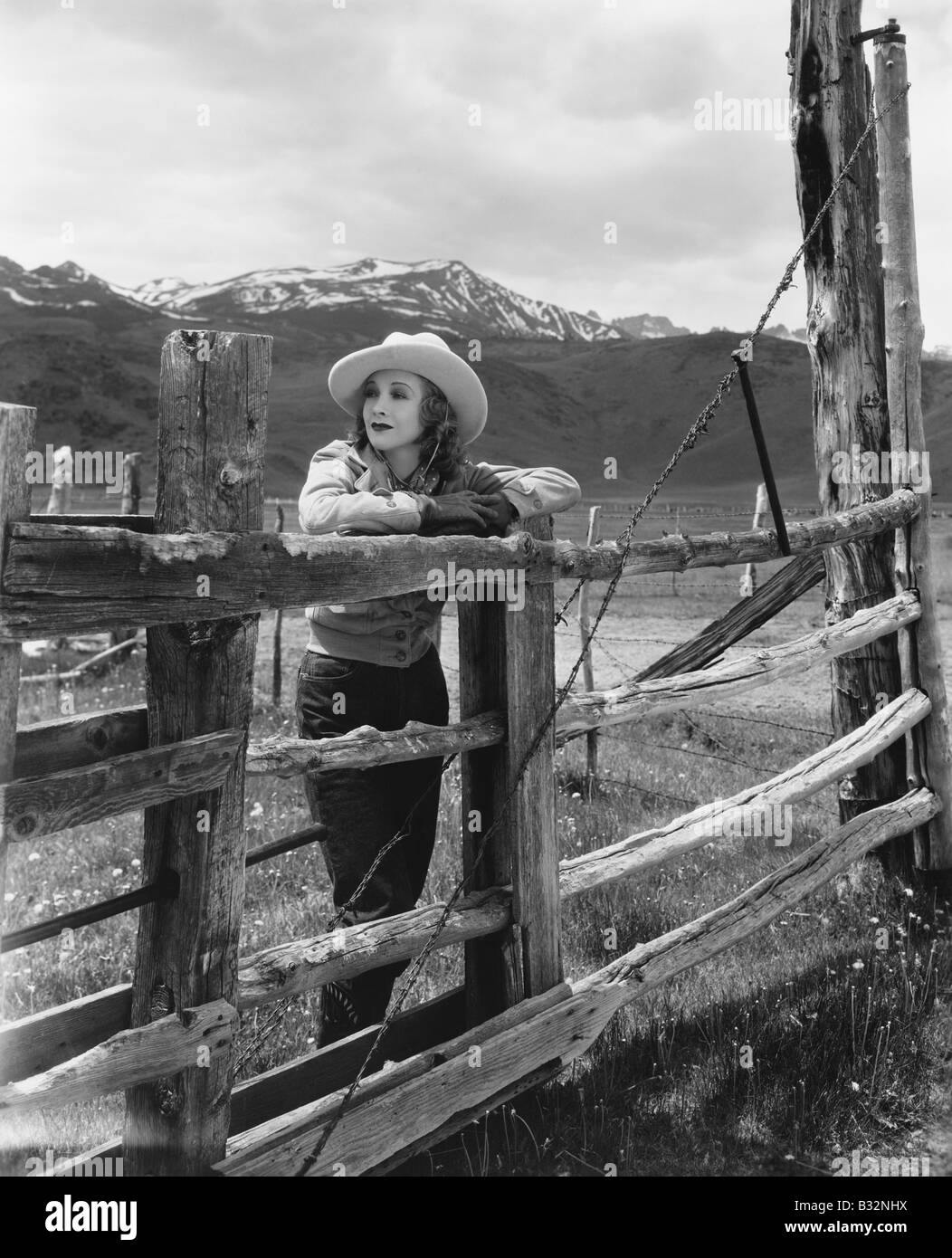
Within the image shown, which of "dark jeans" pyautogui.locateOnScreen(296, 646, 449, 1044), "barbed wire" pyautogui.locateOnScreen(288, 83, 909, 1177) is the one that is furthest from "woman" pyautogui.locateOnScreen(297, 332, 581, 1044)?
"barbed wire" pyautogui.locateOnScreen(288, 83, 909, 1177)

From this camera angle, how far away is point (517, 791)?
3.10 m

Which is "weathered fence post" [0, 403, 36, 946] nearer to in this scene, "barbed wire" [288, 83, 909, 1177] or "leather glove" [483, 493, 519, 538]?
"barbed wire" [288, 83, 909, 1177]

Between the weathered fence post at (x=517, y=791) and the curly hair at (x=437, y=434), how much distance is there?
0.31 metres

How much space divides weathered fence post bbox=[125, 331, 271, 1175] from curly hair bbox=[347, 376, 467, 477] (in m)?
0.90

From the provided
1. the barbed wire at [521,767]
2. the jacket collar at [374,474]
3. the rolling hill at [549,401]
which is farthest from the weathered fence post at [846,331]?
the rolling hill at [549,401]

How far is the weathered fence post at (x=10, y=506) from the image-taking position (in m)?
Result: 1.92

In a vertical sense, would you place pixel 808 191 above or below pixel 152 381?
below

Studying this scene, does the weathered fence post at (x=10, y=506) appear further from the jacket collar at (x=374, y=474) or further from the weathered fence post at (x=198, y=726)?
the jacket collar at (x=374, y=474)

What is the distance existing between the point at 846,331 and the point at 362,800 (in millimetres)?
3026

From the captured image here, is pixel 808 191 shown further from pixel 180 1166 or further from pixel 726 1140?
pixel 180 1166

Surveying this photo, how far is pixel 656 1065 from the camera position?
3.53 m

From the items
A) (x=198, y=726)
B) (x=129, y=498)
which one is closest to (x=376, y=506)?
(x=198, y=726)
